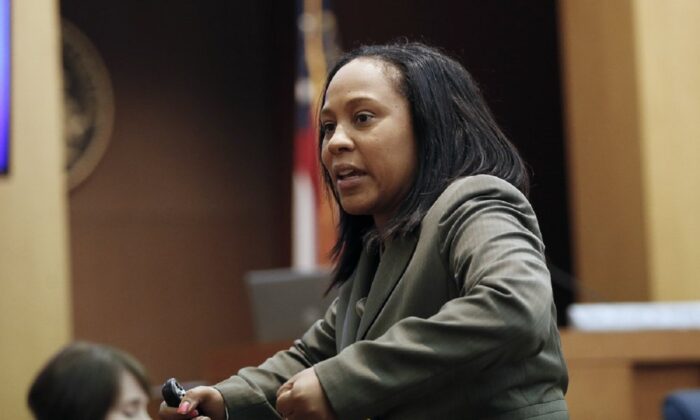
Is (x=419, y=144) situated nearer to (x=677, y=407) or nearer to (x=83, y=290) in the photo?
(x=677, y=407)

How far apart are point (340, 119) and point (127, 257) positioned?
22.2 feet

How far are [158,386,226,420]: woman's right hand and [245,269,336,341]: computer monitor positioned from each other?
10.9 feet

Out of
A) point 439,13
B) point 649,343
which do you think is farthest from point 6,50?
point 439,13

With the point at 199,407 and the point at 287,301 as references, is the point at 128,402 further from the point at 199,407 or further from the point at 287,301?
the point at 287,301

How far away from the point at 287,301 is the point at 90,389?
280 centimetres

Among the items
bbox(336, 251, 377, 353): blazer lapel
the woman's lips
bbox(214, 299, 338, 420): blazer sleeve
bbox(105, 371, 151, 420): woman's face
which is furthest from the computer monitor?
the woman's lips

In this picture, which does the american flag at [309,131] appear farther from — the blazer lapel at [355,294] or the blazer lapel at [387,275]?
the blazer lapel at [387,275]

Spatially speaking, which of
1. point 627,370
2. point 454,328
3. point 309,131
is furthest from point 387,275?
point 309,131

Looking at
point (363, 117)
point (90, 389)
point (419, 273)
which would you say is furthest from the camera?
point (90, 389)

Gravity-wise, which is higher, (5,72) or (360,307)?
(5,72)

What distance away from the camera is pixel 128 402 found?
241 centimetres

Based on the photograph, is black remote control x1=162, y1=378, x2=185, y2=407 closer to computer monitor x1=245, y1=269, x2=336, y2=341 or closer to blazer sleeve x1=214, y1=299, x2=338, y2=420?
blazer sleeve x1=214, y1=299, x2=338, y2=420

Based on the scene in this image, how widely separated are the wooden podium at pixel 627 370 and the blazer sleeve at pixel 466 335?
244 centimetres

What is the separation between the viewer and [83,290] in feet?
26.5
